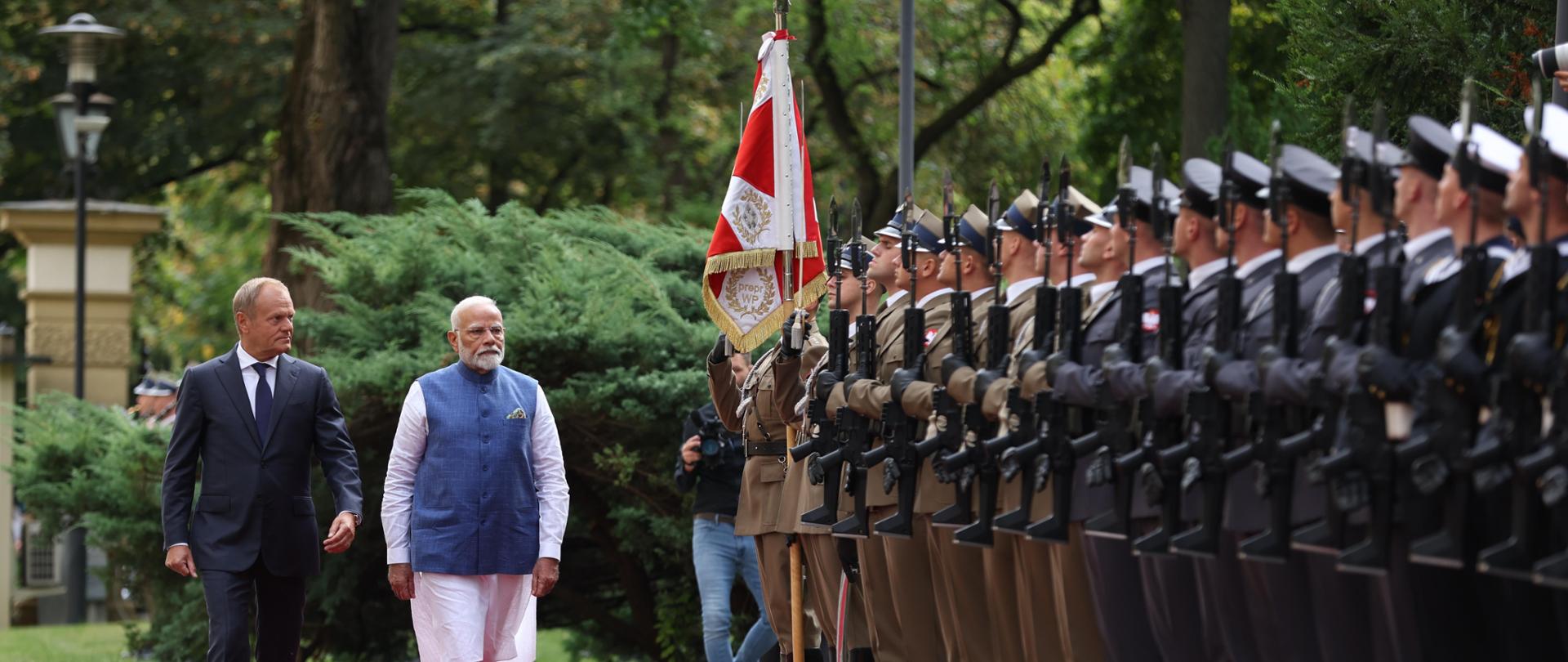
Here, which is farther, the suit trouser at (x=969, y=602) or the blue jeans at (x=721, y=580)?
the blue jeans at (x=721, y=580)

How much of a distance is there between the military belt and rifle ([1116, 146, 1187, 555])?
137 inches

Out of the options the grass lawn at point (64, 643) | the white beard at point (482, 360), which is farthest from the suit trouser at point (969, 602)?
the grass lawn at point (64, 643)

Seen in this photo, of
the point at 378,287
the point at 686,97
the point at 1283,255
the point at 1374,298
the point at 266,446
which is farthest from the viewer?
the point at 686,97

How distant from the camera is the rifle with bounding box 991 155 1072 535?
6535 millimetres

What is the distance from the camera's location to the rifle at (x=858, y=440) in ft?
26.1

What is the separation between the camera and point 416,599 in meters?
8.05

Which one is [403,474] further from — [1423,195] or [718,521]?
[1423,195]

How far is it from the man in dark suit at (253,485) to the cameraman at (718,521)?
2.60 metres

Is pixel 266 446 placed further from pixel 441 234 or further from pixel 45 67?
pixel 45 67

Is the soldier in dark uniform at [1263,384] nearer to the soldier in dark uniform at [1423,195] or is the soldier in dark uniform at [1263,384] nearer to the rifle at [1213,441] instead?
the rifle at [1213,441]

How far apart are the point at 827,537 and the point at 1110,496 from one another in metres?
2.67

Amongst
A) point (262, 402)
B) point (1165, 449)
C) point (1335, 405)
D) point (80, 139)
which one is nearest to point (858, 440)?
point (1165, 449)

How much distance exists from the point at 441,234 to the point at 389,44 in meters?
4.24

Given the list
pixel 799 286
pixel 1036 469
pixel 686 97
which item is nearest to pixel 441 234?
pixel 799 286
